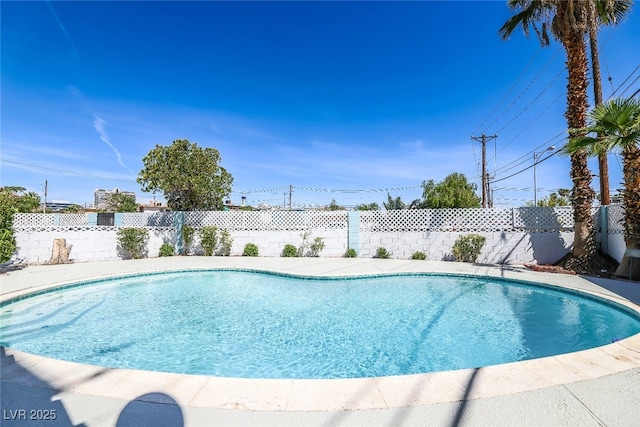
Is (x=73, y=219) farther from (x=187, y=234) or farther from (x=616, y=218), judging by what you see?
(x=616, y=218)

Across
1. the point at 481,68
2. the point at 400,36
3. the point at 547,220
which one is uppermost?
the point at 400,36

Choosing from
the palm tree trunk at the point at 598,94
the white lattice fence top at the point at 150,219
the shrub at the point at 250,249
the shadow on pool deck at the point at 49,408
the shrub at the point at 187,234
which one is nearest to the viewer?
the shadow on pool deck at the point at 49,408

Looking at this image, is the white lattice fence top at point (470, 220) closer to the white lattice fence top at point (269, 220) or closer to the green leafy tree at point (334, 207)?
the white lattice fence top at point (269, 220)

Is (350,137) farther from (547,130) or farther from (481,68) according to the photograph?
(547,130)

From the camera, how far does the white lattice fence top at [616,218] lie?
745 centimetres

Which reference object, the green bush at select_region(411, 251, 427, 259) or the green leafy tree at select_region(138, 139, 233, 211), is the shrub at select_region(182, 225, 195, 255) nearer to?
the green leafy tree at select_region(138, 139, 233, 211)

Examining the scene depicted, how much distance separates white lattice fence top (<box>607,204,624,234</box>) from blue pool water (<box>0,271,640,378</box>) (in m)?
3.15

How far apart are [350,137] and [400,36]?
8.74m

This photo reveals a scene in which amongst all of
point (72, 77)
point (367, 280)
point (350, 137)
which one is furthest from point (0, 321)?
point (350, 137)

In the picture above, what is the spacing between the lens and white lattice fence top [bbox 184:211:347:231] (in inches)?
460

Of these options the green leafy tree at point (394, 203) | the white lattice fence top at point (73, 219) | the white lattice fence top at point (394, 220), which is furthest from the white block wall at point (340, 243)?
the green leafy tree at point (394, 203)

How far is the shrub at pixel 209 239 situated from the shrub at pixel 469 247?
345 inches

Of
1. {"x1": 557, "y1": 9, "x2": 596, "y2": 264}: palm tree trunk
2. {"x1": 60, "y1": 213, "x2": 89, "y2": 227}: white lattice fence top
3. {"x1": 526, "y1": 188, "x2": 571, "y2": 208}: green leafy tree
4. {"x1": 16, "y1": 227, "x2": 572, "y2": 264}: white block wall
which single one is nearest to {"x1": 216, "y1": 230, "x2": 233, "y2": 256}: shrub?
{"x1": 16, "y1": 227, "x2": 572, "y2": 264}: white block wall

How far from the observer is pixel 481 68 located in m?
11.8
